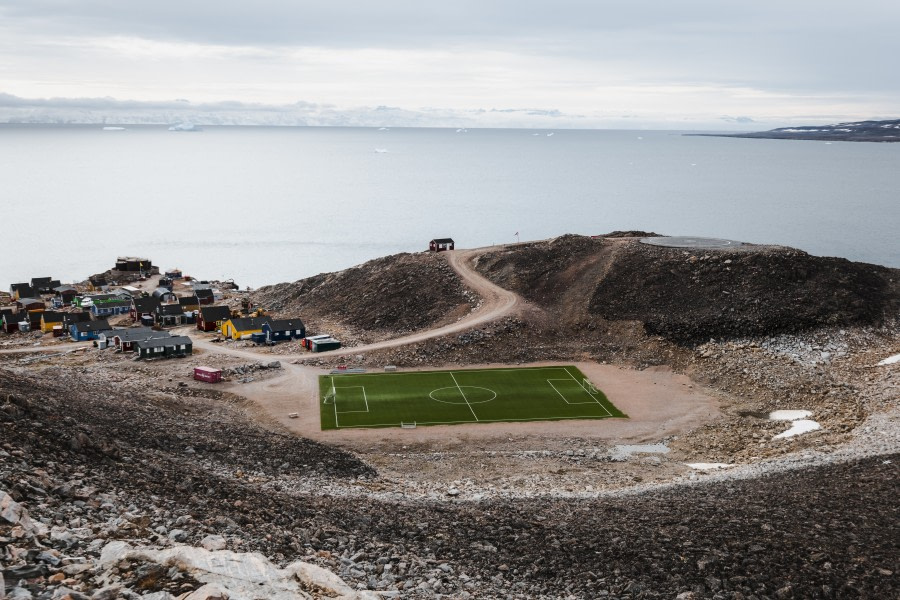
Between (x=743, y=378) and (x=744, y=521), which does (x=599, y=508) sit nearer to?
(x=744, y=521)

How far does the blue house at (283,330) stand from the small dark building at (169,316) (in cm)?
1430

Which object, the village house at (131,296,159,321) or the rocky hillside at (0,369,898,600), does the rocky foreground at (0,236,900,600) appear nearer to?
the rocky hillside at (0,369,898,600)

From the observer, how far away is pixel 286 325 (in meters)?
81.6

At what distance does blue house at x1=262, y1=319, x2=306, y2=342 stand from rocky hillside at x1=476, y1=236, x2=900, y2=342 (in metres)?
22.4

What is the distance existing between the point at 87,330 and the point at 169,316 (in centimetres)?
921

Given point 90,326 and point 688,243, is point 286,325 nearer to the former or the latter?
point 90,326

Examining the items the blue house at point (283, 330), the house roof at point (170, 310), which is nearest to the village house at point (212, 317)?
the house roof at point (170, 310)

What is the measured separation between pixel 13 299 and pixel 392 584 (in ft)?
326

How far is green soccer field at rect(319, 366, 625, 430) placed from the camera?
60.3 meters

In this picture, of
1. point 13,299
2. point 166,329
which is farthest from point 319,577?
point 13,299

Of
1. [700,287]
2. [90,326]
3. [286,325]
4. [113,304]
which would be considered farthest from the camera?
[113,304]

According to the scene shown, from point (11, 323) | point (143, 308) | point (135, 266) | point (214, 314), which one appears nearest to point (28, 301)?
point (11, 323)

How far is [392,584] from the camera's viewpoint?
87.2 feet

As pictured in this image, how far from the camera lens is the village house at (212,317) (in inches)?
3408
